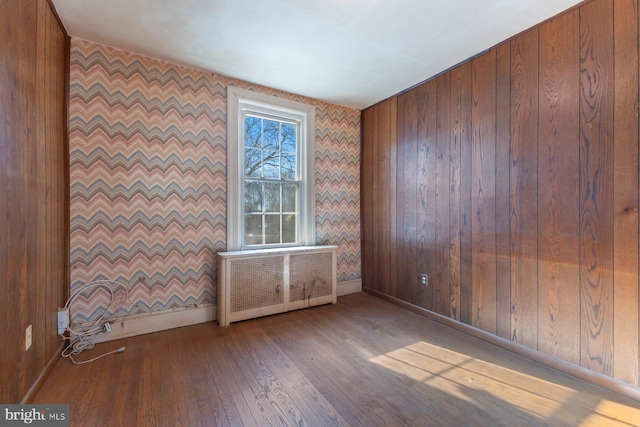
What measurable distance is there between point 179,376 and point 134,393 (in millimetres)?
262

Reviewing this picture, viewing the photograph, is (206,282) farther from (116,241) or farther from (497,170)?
(497,170)

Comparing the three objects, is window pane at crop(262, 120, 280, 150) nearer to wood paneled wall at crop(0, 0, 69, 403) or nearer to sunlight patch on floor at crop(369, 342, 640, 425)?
wood paneled wall at crop(0, 0, 69, 403)

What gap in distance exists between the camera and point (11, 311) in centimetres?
135

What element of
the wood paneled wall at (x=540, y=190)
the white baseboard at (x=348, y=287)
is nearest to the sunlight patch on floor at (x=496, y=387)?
the wood paneled wall at (x=540, y=190)

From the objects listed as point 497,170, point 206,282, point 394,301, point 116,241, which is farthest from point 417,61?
point 116,241

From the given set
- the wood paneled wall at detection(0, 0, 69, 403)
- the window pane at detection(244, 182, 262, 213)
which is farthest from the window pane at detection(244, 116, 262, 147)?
the wood paneled wall at detection(0, 0, 69, 403)

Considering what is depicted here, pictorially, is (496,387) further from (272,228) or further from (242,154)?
(242,154)

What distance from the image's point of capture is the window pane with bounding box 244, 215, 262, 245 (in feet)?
10.3

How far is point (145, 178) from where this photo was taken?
2.57 m

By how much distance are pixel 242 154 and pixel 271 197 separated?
1.99 ft

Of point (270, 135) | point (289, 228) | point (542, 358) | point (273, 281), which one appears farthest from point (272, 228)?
point (542, 358)

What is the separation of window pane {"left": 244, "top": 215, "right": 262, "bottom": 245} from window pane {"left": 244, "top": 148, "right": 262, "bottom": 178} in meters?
0.50

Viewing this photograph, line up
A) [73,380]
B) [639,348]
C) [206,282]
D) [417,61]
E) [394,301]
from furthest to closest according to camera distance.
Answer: [394,301] < [206,282] < [417,61] < [73,380] < [639,348]

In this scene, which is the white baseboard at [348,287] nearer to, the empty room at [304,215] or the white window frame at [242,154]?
the empty room at [304,215]
